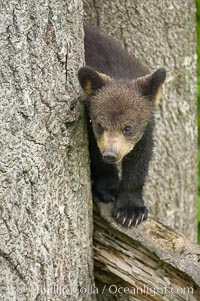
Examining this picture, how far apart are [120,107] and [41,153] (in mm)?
887

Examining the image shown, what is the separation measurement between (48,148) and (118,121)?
0.75 meters

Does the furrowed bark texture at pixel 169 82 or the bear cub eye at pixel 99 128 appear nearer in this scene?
the bear cub eye at pixel 99 128

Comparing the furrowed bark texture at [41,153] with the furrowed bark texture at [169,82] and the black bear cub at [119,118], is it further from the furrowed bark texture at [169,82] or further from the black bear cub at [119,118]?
the furrowed bark texture at [169,82]

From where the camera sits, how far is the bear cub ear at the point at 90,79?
419 centimetres

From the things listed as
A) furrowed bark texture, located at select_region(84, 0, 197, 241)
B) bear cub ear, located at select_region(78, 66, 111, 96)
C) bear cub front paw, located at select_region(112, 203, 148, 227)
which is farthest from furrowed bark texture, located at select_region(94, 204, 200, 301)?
furrowed bark texture, located at select_region(84, 0, 197, 241)

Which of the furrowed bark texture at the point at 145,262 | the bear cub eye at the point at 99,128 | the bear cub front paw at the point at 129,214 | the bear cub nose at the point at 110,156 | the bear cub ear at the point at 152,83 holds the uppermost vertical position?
the bear cub ear at the point at 152,83

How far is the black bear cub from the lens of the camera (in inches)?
176

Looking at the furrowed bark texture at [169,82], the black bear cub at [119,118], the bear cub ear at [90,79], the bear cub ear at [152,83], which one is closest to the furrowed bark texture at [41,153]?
the bear cub ear at [90,79]

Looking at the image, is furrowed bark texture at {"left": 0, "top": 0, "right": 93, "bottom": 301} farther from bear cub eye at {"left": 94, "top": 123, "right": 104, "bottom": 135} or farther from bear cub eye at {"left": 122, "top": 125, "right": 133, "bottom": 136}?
bear cub eye at {"left": 122, "top": 125, "right": 133, "bottom": 136}

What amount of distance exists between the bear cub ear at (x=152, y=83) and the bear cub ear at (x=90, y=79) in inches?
10.2

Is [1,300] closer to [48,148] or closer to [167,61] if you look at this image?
[48,148]

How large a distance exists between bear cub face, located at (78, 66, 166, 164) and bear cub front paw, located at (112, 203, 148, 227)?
1.38 feet

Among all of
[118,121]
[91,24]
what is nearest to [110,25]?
[91,24]

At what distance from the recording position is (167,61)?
5.48 meters
